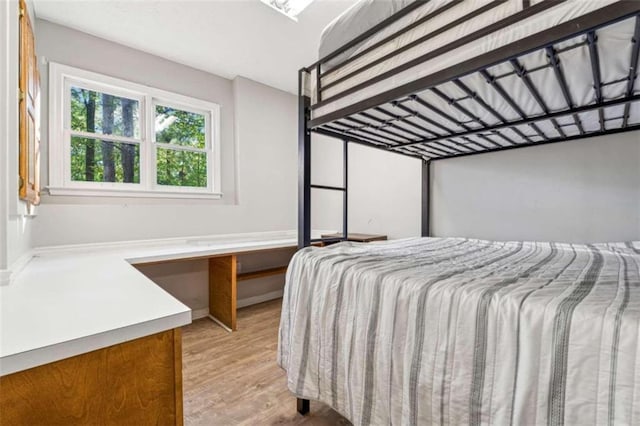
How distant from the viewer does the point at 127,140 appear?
252cm

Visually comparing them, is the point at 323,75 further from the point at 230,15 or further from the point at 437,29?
the point at 230,15

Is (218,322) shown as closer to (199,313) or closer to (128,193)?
(199,313)

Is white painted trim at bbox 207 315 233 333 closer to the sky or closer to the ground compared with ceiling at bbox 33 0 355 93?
closer to the ground

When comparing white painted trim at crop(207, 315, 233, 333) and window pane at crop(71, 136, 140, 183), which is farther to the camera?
white painted trim at crop(207, 315, 233, 333)

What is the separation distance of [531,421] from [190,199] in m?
2.89

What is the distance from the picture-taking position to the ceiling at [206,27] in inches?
78.0

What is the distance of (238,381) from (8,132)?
1659 mm

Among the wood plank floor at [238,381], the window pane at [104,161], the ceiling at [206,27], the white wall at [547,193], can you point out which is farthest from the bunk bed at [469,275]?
the window pane at [104,161]

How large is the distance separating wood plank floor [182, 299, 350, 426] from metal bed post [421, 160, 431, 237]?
1.67 m

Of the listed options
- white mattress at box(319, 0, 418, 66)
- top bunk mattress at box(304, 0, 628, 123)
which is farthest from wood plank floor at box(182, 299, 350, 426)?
white mattress at box(319, 0, 418, 66)

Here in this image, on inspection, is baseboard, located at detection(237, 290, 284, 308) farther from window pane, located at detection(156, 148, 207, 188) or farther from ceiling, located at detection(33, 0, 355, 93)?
ceiling, located at detection(33, 0, 355, 93)

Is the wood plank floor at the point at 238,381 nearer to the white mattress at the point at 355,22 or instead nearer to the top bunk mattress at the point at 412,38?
the top bunk mattress at the point at 412,38

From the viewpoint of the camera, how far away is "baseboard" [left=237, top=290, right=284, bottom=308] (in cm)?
311

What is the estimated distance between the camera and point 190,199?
2.83 metres
